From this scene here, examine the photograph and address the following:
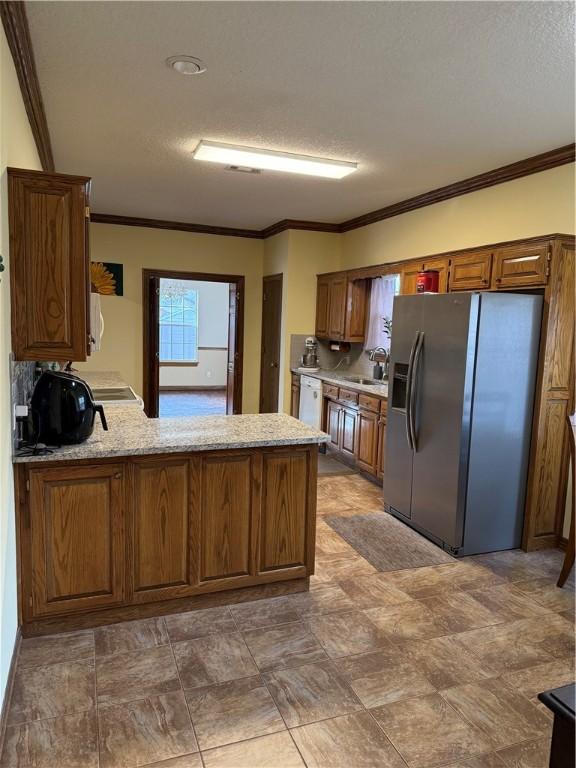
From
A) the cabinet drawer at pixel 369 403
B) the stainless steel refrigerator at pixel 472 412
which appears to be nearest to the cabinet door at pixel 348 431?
the cabinet drawer at pixel 369 403

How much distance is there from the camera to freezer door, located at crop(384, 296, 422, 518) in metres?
3.92

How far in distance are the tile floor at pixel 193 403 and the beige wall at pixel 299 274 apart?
232 cm

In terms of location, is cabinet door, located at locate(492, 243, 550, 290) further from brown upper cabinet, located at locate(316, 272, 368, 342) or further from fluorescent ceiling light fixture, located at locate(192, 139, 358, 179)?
brown upper cabinet, located at locate(316, 272, 368, 342)

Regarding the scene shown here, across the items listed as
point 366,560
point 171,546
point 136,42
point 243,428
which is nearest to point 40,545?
point 171,546

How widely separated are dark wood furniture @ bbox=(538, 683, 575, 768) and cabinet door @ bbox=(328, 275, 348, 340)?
5.03 meters

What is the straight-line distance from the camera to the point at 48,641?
2443mm

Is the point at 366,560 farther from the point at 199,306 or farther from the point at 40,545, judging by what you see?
the point at 199,306

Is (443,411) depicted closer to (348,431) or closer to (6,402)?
(348,431)

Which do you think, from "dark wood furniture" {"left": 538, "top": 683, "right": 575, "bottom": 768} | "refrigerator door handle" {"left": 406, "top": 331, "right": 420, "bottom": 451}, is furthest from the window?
"dark wood furniture" {"left": 538, "top": 683, "right": 575, "bottom": 768}

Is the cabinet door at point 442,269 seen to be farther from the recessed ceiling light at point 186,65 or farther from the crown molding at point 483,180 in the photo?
the recessed ceiling light at point 186,65

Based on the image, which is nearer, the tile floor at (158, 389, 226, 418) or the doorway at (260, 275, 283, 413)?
the doorway at (260, 275, 283, 413)

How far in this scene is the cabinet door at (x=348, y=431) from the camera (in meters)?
5.21

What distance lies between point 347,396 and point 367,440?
0.54 meters

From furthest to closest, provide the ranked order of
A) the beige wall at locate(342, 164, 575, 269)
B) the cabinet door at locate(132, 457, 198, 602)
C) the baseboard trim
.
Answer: the beige wall at locate(342, 164, 575, 269) < the cabinet door at locate(132, 457, 198, 602) < the baseboard trim
